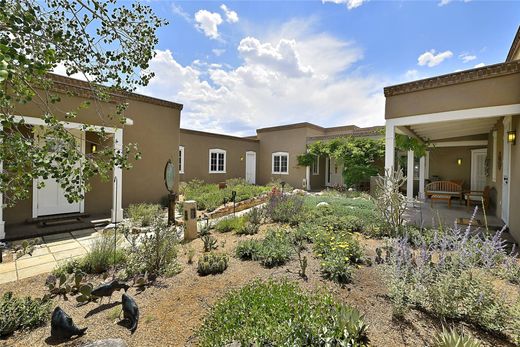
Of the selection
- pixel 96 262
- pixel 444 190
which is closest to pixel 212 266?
pixel 96 262

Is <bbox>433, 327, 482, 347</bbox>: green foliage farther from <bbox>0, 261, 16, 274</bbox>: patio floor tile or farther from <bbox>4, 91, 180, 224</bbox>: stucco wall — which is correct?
<bbox>4, 91, 180, 224</bbox>: stucco wall

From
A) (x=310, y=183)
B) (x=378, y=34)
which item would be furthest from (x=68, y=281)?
(x=310, y=183)

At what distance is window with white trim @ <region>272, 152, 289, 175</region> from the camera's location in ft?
59.2

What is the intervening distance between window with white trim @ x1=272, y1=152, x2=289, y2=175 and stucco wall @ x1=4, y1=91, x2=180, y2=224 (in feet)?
31.0

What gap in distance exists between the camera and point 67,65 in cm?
264

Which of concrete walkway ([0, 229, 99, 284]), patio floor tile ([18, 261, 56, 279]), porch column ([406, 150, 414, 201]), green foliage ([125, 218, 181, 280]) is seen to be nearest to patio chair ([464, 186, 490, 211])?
porch column ([406, 150, 414, 201])

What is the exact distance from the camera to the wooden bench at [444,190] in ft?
28.4

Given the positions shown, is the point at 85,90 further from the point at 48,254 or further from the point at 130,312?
the point at 130,312

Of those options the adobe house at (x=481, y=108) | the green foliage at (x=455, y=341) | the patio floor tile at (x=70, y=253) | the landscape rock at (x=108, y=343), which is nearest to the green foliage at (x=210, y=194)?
the patio floor tile at (x=70, y=253)

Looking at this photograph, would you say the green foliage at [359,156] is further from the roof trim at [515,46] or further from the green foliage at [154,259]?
the green foliage at [154,259]

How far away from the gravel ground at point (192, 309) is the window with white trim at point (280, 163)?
46.5ft

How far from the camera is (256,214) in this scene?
6.92 meters

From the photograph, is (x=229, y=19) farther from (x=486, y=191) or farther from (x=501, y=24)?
(x=486, y=191)

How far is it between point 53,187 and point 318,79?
10058 mm
